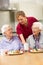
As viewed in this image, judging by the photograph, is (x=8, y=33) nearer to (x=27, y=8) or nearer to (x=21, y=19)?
(x=21, y=19)

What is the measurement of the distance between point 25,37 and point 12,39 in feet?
1.46

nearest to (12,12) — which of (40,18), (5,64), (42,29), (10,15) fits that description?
(10,15)

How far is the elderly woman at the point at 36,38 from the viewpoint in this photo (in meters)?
2.78

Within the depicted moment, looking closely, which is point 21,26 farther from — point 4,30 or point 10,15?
point 10,15

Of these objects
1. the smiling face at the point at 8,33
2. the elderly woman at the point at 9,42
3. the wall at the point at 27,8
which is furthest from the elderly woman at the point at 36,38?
the wall at the point at 27,8

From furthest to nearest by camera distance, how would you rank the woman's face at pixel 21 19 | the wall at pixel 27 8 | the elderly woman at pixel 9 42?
1. the wall at pixel 27 8
2. the woman's face at pixel 21 19
3. the elderly woman at pixel 9 42

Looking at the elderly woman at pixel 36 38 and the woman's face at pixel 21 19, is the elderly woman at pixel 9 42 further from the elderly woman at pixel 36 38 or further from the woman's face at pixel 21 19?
the woman's face at pixel 21 19

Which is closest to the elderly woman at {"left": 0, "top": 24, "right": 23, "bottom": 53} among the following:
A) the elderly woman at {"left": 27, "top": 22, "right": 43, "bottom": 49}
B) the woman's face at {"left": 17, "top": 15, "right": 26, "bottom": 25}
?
the elderly woman at {"left": 27, "top": 22, "right": 43, "bottom": 49}

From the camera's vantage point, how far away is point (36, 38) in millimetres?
2836

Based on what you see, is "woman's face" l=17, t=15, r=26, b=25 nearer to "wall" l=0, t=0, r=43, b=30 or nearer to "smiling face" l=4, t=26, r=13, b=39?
"smiling face" l=4, t=26, r=13, b=39


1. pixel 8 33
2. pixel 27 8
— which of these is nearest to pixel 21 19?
pixel 8 33

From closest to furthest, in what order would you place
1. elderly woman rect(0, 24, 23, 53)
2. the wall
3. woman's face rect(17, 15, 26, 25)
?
elderly woman rect(0, 24, 23, 53) → woman's face rect(17, 15, 26, 25) → the wall

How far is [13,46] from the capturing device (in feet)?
9.03

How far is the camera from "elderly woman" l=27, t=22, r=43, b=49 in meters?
2.78
